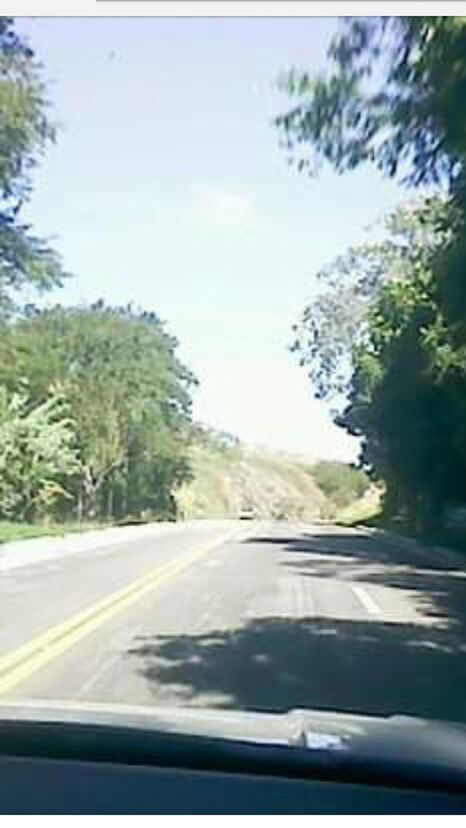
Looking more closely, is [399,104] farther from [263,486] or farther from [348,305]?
[263,486]

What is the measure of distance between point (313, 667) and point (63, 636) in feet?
10.8

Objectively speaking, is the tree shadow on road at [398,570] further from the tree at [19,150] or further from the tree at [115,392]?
the tree at [115,392]

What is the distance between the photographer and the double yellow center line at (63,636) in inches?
448

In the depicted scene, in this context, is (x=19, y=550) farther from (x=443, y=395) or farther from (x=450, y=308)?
(x=450, y=308)

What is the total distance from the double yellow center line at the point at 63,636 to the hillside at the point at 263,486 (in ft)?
325

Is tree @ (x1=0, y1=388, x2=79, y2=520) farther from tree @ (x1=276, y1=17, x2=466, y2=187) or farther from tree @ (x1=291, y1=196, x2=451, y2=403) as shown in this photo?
tree @ (x1=276, y1=17, x2=466, y2=187)

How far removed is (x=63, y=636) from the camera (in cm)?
1412

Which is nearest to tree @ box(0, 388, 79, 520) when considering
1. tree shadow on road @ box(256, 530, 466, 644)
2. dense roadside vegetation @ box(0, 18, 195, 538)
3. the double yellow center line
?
dense roadside vegetation @ box(0, 18, 195, 538)

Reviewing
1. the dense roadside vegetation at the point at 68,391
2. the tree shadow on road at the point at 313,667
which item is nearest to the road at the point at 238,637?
the tree shadow on road at the point at 313,667

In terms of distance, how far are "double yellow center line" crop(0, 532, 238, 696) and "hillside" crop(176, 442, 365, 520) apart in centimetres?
9893

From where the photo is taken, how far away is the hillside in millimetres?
127188

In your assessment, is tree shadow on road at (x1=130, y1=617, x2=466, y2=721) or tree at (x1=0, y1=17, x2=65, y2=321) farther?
tree at (x1=0, y1=17, x2=65, y2=321)

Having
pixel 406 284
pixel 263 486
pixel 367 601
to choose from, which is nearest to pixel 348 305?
pixel 406 284

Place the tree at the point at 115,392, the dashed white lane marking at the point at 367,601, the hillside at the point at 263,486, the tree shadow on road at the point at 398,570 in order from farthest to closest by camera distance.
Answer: the hillside at the point at 263,486 → the tree at the point at 115,392 → the tree shadow on road at the point at 398,570 → the dashed white lane marking at the point at 367,601
